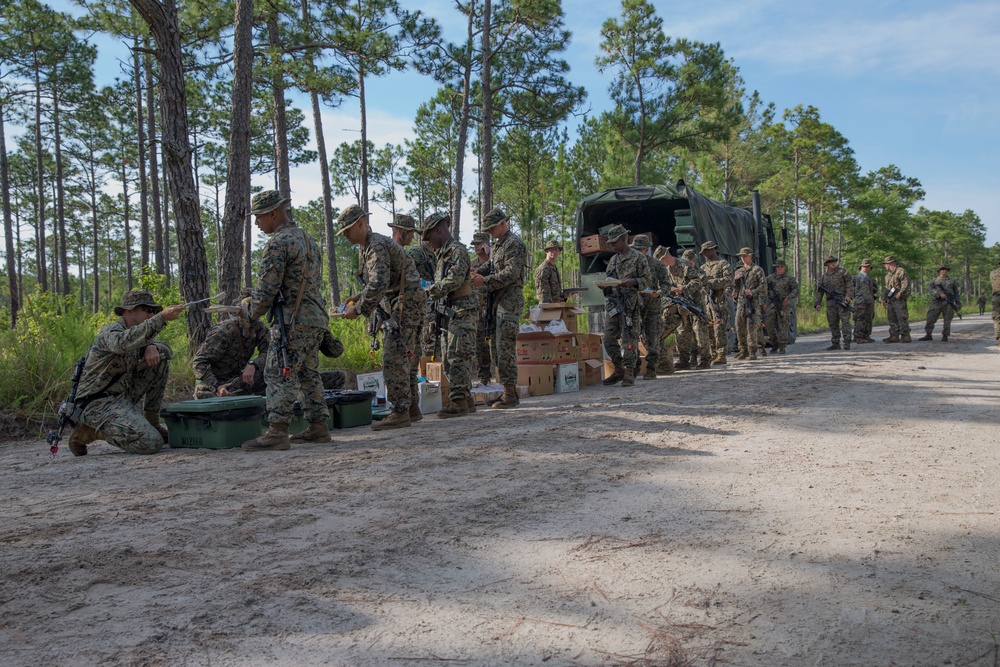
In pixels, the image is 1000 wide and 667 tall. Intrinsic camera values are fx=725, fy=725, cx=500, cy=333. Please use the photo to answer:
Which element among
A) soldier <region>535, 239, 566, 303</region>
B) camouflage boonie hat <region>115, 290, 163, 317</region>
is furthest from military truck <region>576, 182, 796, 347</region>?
camouflage boonie hat <region>115, 290, 163, 317</region>

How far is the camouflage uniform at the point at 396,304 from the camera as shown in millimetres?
6957

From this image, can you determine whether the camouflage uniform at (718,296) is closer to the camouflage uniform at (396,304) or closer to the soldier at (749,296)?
the soldier at (749,296)

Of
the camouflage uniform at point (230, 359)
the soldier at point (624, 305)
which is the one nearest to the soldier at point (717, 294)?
the soldier at point (624, 305)

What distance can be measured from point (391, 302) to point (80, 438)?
3.00m

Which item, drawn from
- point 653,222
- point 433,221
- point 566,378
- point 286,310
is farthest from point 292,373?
point 653,222

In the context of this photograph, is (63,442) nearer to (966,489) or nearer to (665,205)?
(966,489)

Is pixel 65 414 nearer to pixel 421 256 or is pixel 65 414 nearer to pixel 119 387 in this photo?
pixel 119 387

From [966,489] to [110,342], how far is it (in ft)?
21.2

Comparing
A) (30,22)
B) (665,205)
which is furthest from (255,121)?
(665,205)

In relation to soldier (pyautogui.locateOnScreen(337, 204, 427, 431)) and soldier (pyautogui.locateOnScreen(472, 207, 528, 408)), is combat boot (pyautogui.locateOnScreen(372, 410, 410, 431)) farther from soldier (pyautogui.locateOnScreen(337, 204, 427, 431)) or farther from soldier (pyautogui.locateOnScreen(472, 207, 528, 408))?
soldier (pyautogui.locateOnScreen(472, 207, 528, 408))

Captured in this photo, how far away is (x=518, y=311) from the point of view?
29.5 ft

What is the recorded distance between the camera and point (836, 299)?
16453mm

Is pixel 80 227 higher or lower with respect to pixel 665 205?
higher

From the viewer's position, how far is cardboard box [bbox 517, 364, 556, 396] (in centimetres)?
992
